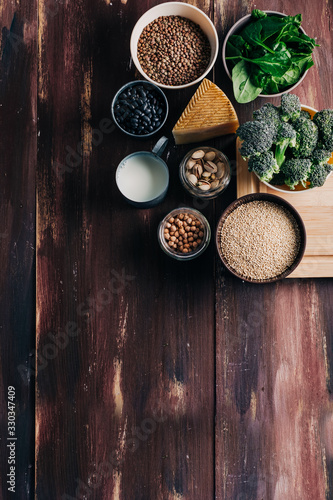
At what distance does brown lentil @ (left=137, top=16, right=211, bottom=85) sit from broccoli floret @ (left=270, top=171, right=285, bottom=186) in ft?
1.25

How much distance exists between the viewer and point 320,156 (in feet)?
3.54

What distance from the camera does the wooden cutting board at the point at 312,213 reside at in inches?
47.1

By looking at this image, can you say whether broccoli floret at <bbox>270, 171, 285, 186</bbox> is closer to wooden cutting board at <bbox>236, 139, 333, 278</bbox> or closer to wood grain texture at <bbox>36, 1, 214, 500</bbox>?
wooden cutting board at <bbox>236, 139, 333, 278</bbox>

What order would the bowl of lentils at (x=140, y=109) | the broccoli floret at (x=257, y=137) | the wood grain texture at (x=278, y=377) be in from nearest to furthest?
the broccoli floret at (x=257, y=137), the bowl of lentils at (x=140, y=109), the wood grain texture at (x=278, y=377)

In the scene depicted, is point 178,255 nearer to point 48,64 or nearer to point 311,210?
point 311,210

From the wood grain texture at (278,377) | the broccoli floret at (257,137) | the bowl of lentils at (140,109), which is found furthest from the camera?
the wood grain texture at (278,377)

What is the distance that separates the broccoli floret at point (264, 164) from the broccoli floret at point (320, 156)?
106mm

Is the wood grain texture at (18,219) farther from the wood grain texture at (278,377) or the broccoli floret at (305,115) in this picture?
the broccoli floret at (305,115)

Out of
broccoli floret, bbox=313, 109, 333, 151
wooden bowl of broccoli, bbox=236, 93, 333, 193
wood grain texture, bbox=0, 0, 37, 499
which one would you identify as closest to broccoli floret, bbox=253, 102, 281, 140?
wooden bowl of broccoli, bbox=236, 93, 333, 193

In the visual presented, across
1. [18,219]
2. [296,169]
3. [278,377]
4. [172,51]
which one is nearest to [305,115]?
[296,169]

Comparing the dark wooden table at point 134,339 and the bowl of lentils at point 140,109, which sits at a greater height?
the bowl of lentils at point 140,109

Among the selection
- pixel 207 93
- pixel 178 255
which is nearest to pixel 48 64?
pixel 207 93

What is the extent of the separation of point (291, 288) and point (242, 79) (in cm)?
65

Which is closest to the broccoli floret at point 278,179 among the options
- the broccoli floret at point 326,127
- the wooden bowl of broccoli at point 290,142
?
the wooden bowl of broccoli at point 290,142
